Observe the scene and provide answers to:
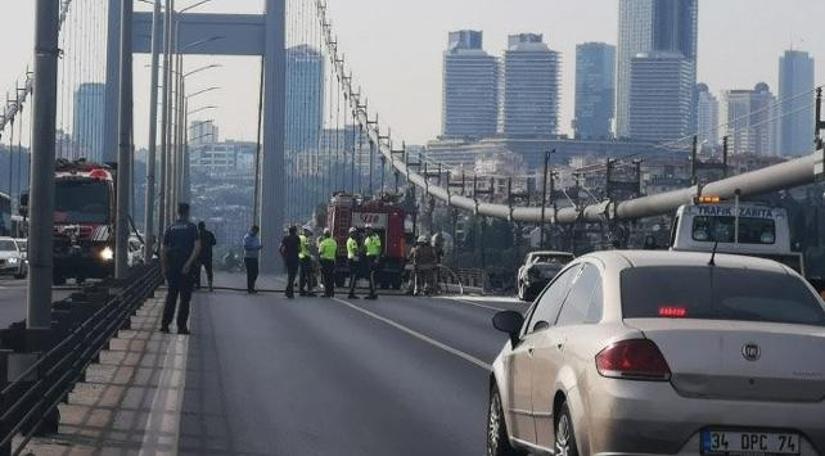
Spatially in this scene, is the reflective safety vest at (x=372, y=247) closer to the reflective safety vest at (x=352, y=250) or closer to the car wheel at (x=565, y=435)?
the reflective safety vest at (x=352, y=250)

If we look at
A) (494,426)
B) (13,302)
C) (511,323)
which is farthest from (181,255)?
(511,323)

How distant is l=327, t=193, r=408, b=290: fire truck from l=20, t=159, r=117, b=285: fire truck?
53.8 ft

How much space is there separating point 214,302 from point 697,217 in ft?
38.7

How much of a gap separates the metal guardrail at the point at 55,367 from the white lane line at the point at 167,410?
70 cm

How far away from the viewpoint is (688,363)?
10.1m

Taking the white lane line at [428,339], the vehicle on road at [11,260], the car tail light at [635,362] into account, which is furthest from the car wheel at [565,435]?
the vehicle on road at [11,260]

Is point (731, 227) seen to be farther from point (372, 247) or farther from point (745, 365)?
point (745, 365)

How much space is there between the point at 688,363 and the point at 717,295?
854 mm

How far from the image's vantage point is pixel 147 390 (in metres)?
19.5

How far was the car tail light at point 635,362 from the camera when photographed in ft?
33.1

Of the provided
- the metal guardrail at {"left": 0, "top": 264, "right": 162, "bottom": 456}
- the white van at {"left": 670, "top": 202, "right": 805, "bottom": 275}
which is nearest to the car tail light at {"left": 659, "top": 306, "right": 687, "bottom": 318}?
the metal guardrail at {"left": 0, "top": 264, "right": 162, "bottom": 456}

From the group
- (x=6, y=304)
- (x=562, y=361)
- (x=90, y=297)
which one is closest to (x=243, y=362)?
(x=90, y=297)

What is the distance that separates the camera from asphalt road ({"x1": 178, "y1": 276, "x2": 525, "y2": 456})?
14953 millimetres

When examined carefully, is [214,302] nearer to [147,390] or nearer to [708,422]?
[147,390]
